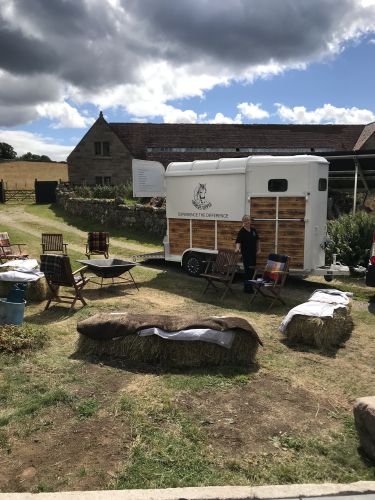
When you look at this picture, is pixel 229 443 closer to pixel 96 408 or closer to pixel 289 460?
pixel 289 460

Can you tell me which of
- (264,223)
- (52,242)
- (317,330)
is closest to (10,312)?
(317,330)

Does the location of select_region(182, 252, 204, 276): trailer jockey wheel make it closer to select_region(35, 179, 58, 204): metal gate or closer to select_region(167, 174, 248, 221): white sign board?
select_region(167, 174, 248, 221): white sign board

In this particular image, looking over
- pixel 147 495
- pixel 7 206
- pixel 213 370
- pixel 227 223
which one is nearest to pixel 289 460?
pixel 147 495

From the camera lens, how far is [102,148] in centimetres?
3916

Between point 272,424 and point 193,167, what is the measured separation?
798 cm

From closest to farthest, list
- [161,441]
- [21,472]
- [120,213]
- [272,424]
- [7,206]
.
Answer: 1. [21,472]
2. [161,441]
3. [272,424]
4. [120,213]
5. [7,206]

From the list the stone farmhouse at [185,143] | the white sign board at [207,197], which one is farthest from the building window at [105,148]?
the white sign board at [207,197]

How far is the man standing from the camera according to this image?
963cm

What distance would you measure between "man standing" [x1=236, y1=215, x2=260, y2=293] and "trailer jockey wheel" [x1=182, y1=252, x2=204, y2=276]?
1.78 m

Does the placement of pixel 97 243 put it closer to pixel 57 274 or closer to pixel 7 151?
pixel 57 274

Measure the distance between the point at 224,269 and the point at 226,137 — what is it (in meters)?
30.4

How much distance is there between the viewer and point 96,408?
14.5ft

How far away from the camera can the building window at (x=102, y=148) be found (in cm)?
3897

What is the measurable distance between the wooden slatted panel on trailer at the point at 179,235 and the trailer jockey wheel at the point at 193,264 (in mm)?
256
